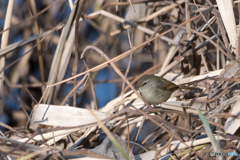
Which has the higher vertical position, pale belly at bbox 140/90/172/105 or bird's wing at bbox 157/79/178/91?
bird's wing at bbox 157/79/178/91

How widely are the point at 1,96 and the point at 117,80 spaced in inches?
39.0

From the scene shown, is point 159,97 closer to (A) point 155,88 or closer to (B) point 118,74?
(A) point 155,88

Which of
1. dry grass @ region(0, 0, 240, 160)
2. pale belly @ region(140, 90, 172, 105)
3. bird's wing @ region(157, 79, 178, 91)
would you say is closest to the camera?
dry grass @ region(0, 0, 240, 160)

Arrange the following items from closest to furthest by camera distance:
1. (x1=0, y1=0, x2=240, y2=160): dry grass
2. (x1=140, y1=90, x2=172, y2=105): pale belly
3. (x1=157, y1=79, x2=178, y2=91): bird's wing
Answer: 1. (x1=0, y1=0, x2=240, y2=160): dry grass
2. (x1=157, y1=79, x2=178, y2=91): bird's wing
3. (x1=140, y1=90, x2=172, y2=105): pale belly

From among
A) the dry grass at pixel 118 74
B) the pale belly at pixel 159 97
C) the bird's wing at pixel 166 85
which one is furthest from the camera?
the pale belly at pixel 159 97

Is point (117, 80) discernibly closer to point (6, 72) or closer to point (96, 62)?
point (96, 62)

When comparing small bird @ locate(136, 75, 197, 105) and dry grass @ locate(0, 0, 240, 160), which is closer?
dry grass @ locate(0, 0, 240, 160)

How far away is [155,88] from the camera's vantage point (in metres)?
1.89

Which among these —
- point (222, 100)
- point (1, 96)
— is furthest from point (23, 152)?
point (222, 100)

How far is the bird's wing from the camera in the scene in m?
1.82

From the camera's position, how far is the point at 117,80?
2.26 m

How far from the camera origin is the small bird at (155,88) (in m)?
1.90

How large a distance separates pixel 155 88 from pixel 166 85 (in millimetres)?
89

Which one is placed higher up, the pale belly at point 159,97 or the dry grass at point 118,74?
the dry grass at point 118,74
